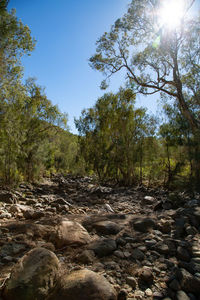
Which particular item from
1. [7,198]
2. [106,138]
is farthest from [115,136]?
[7,198]

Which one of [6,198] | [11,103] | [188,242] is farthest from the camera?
[11,103]

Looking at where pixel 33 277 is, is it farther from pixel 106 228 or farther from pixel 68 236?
pixel 106 228

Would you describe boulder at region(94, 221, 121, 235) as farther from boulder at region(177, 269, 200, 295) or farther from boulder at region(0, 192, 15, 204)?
boulder at region(0, 192, 15, 204)

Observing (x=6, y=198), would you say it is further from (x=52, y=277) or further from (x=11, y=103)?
(x=52, y=277)

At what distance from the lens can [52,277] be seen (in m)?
2.25

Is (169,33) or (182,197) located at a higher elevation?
(169,33)

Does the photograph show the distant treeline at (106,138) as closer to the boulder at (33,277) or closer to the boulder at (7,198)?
the boulder at (7,198)

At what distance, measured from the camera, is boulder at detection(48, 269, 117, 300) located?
2.02 metres

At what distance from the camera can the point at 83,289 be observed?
2072 millimetres

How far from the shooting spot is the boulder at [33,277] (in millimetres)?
1981

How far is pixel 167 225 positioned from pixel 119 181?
15957 millimetres

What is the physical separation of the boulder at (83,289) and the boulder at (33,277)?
14 centimetres

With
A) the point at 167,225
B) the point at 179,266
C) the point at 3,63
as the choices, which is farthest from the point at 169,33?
the point at 179,266

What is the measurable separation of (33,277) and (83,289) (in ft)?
1.96
